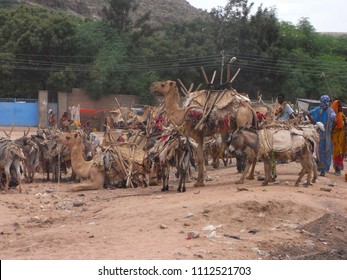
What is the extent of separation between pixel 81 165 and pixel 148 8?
78.7 m

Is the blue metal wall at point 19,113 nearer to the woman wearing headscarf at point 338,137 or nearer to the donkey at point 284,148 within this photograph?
the woman wearing headscarf at point 338,137

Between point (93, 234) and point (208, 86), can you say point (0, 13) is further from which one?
point (93, 234)

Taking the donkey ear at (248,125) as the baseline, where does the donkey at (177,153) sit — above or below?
below

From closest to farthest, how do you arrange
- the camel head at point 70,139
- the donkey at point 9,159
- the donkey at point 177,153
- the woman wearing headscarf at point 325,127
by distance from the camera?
the donkey at point 177,153 < the donkey at point 9,159 < the camel head at point 70,139 < the woman wearing headscarf at point 325,127

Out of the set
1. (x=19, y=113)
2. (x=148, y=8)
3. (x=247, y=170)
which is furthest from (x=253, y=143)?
(x=148, y=8)

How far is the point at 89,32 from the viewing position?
45.3 m

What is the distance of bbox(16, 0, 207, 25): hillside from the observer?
79.3 metres

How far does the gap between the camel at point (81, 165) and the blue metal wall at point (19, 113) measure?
2658cm

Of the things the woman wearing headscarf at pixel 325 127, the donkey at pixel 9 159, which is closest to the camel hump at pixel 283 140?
the woman wearing headscarf at pixel 325 127

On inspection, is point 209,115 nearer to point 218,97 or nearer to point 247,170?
point 218,97

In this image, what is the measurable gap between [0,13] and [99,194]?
1501 inches

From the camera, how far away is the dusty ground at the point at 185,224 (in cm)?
805

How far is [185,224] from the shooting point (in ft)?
31.3

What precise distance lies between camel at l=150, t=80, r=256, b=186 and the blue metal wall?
28.2m
